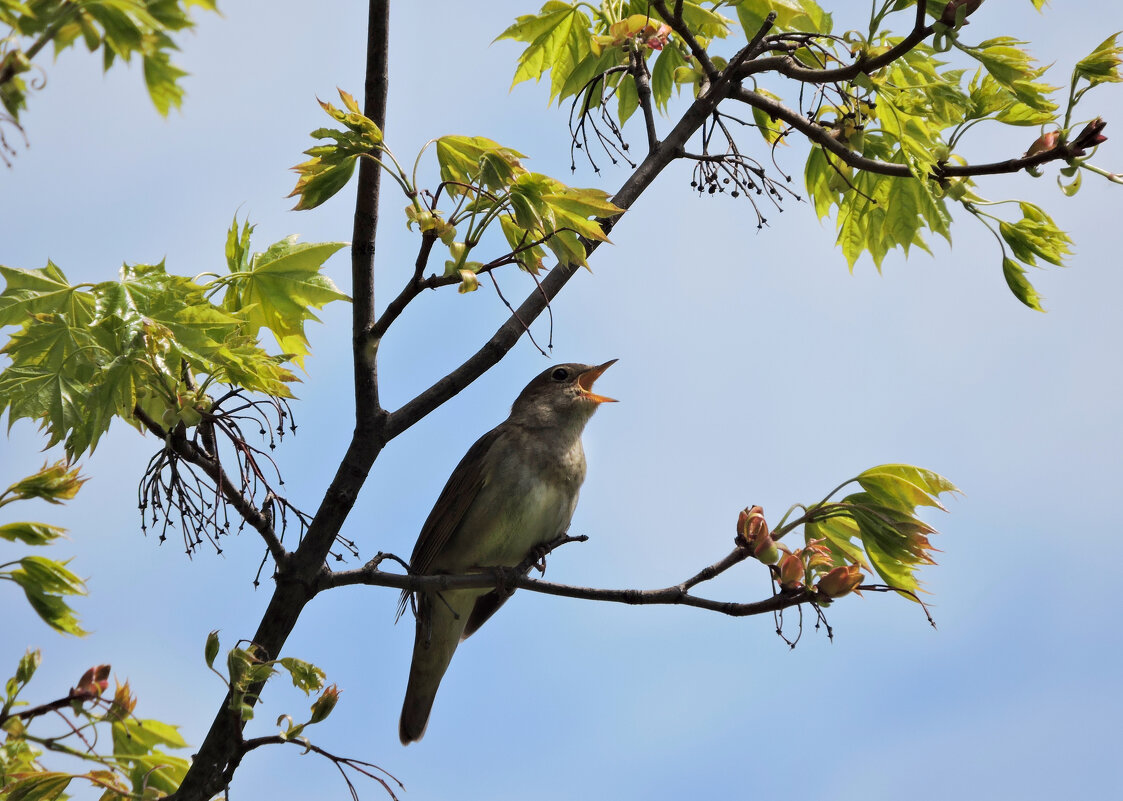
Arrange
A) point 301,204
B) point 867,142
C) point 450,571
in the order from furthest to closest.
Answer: point 450,571 → point 867,142 → point 301,204

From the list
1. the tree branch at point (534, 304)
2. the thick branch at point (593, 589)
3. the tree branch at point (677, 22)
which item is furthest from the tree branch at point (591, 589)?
the tree branch at point (677, 22)

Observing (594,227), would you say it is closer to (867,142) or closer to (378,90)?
(378,90)

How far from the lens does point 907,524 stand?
4734 millimetres

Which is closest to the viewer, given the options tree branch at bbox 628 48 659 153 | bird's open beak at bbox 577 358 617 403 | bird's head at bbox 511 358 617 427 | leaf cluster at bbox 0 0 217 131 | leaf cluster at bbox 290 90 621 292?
leaf cluster at bbox 0 0 217 131

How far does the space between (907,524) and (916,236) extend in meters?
2.07

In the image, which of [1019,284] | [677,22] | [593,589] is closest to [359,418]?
[593,589]

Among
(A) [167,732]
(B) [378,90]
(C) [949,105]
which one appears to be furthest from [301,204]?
(C) [949,105]

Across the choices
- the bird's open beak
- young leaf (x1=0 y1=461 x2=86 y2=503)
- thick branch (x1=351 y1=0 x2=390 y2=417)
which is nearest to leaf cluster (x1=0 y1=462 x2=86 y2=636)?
young leaf (x1=0 y1=461 x2=86 y2=503)

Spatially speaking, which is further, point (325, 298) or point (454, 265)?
point (325, 298)

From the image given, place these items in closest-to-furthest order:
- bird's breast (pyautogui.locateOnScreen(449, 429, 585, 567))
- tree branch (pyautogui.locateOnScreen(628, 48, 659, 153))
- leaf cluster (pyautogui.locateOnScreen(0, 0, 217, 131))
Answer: leaf cluster (pyautogui.locateOnScreen(0, 0, 217, 131)) < tree branch (pyautogui.locateOnScreen(628, 48, 659, 153)) < bird's breast (pyautogui.locateOnScreen(449, 429, 585, 567))

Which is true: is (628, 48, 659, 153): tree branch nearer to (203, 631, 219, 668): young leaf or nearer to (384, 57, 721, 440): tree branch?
(384, 57, 721, 440): tree branch

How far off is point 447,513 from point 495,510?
0.39 meters

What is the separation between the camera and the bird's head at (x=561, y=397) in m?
8.05

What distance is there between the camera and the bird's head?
805cm
